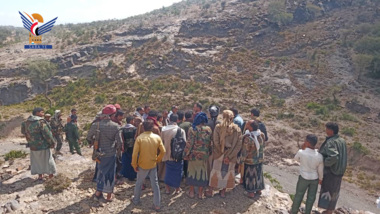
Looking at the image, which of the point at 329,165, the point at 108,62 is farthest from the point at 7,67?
the point at 329,165

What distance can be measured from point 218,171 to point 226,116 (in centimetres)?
113

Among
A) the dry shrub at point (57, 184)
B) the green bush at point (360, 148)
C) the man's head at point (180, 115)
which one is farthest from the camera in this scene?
the green bush at point (360, 148)

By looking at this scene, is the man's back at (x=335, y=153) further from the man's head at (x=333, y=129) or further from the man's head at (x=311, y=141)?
the man's head at (x=311, y=141)

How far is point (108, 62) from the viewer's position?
27438mm

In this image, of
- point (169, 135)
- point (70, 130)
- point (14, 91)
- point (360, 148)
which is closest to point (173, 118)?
point (169, 135)

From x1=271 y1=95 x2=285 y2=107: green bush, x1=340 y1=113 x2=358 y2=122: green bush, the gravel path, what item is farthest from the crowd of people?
x1=271 y1=95 x2=285 y2=107: green bush

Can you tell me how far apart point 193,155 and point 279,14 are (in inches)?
1365

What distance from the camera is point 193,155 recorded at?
15.3 feet

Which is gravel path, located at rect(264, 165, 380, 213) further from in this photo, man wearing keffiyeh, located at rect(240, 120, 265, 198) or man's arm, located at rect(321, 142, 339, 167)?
man's arm, located at rect(321, 142, 339, 167)

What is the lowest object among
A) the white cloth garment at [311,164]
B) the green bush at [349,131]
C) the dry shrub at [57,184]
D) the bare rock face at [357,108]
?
the green bush at [349,131]

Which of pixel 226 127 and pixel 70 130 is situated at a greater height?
pixel 226 127

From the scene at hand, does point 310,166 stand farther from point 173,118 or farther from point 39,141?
point 39,141

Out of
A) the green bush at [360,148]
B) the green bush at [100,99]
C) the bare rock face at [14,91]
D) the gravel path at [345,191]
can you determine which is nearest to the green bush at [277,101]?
the green bush at [360,148]

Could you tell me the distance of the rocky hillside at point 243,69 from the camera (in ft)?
61.3
